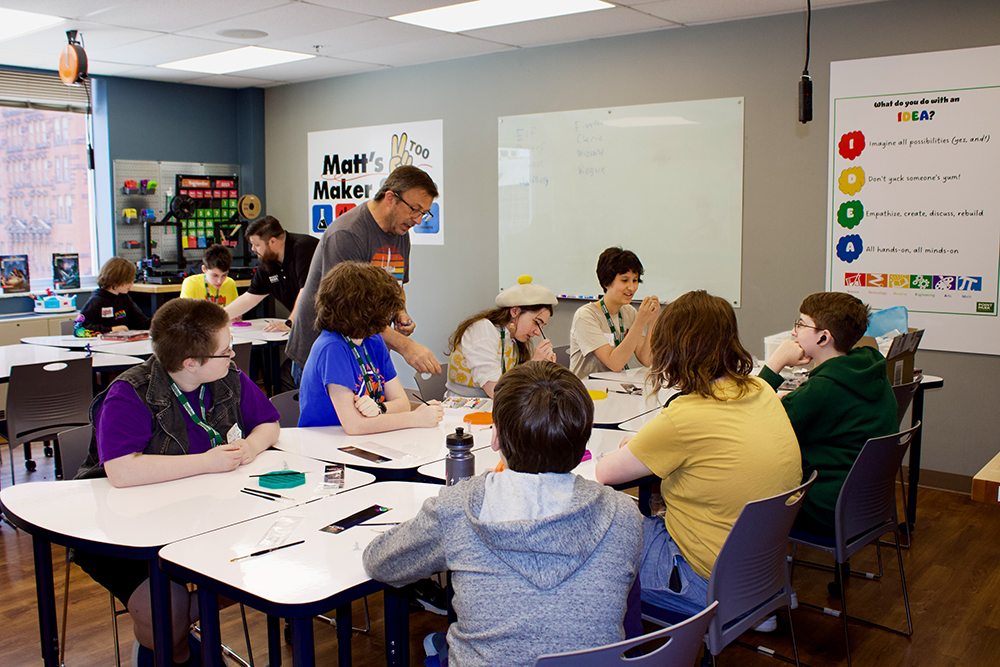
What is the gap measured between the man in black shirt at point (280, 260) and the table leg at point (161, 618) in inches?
148

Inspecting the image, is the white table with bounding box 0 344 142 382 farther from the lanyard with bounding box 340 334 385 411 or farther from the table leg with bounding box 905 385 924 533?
the table leg with bounding box 905 385 924 533

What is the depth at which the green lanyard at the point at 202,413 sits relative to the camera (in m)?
2.28

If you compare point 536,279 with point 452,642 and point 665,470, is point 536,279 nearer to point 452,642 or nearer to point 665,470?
point 665,470

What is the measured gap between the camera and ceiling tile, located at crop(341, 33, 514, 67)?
18.4 ft

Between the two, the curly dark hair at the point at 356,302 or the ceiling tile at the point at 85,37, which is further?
the ceiling tile at the point at 85,37

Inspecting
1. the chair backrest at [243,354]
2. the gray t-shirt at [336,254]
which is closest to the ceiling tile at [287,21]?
the gray t-shirt at [336,254]

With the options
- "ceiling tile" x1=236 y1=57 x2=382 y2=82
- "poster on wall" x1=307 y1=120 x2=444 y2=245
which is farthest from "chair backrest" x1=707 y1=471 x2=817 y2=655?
"ceiling tile" x1=236 y1=57 x2=382 y2=82

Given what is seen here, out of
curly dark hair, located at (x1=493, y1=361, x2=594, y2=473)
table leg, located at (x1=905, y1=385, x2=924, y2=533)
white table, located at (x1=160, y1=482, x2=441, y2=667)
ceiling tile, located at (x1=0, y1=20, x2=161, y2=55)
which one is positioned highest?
ceiling tile, located at (x1=0, y1=20, x2=161, y2=55)

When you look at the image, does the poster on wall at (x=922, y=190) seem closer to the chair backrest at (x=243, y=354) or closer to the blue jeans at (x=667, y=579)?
the blue jeans at (x=667, y=579)

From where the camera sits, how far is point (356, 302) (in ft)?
8.84

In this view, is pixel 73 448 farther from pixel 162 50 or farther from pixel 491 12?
pixel 162 50

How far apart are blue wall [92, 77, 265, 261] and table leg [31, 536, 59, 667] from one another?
575 cm

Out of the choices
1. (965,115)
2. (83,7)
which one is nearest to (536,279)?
(965,115)

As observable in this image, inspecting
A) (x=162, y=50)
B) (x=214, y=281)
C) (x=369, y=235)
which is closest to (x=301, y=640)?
(x=369, y=235)
